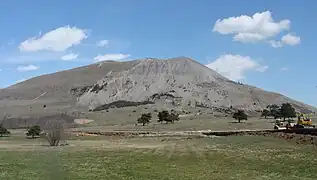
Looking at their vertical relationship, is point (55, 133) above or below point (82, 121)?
below

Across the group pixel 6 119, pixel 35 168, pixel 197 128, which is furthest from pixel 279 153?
pixel 6 119

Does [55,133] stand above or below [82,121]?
below

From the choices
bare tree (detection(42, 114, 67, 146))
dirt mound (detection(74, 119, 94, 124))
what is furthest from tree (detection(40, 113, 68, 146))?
dirt mound (detection(74, 119, 94, 124))

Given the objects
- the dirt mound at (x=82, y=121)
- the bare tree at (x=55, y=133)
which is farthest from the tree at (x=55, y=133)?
the dirt mound at (x=82, y=121)

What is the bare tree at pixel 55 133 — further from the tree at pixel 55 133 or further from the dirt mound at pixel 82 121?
the dirt mound at pixel 82 121

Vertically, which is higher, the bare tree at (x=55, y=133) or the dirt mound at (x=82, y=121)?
the dirt mound at (x=82, y=121)

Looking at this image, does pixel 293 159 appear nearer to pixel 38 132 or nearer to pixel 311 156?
pixel 311 156

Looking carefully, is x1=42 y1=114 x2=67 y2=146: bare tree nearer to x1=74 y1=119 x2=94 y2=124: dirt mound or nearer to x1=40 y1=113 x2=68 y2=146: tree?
x1=40 y1=113 x2=68 y2=146: tree

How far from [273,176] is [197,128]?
86.5 meters

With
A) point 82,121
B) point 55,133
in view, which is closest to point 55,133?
point 55,133

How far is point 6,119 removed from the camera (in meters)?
184

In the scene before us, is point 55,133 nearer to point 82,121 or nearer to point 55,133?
point 55,133

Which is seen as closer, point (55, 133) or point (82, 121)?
point (55, 133)

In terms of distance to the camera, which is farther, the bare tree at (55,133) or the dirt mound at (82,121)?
the dirt mound at (82,121)
